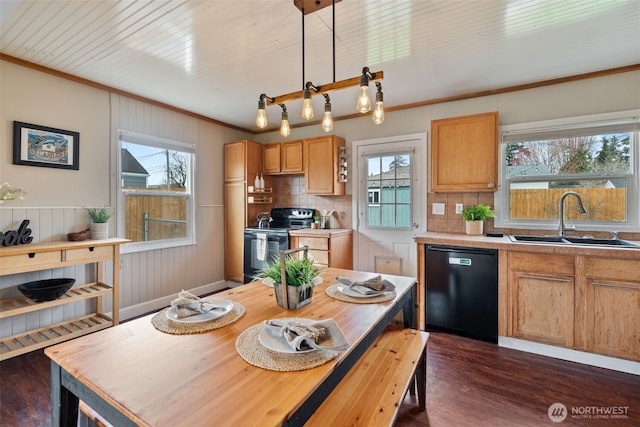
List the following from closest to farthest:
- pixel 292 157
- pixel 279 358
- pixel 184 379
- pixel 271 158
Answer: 1. pixel 184 379
2. pixel 279 358
3. pixel 292 157
4. pixel 271 158

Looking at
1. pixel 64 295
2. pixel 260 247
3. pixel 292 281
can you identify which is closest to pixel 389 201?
pixel 260 247

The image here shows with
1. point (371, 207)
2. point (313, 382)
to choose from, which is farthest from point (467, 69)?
point (313, 382)

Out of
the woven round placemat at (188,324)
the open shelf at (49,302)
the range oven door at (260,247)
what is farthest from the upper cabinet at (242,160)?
the woven round placemat at (188,324)

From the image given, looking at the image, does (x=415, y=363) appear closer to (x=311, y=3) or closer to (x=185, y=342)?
(x=185, y=342)

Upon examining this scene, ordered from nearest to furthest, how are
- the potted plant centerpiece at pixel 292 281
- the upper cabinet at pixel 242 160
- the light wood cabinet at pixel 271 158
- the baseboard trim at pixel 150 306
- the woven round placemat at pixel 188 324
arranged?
the woven round placemat at pixel 188 324 < the potted plant centerpiece at pixel 292 281 < the baseboard trim at pixel 150 306 < the upper cabinet at pixel 242 160 < the light wood cabinet at pixel 271 158

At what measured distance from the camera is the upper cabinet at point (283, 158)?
4014 millimetres

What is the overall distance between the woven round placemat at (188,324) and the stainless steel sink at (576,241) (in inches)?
97.2

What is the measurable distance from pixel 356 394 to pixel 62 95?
136 inches

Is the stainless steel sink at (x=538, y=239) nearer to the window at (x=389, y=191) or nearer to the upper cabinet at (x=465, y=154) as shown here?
the upper cabinet at (x=465, y=154)

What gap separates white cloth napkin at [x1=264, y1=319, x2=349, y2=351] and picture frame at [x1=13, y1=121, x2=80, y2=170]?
2780 mm

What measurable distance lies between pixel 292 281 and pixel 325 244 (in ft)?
6.69

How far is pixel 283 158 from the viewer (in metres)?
4.14

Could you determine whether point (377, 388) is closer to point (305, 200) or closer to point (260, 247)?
point (260, 247)

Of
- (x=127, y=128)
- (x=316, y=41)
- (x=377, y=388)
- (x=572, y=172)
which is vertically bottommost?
(x=377, y=388)
